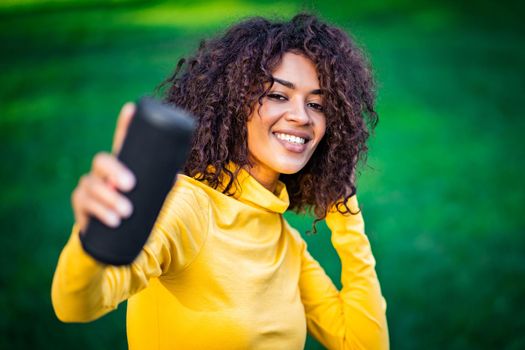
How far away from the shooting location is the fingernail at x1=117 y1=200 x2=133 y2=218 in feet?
2.58

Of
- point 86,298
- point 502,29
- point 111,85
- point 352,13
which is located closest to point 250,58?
point 86,298

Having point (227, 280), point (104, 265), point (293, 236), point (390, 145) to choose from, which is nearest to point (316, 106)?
point (293, 236)

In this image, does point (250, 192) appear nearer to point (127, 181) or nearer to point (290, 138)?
point (290, 138)

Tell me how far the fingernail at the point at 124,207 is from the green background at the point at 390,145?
2.04 meters

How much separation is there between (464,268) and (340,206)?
1.67m

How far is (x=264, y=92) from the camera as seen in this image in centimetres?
148

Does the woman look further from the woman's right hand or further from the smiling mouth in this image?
the woman's right hand

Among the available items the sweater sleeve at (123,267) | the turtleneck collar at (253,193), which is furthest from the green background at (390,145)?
the sweater sleeve at (123,267)

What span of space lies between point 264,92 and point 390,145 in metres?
2.32

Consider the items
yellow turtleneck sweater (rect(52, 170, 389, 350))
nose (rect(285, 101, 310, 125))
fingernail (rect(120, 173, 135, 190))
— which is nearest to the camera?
fingernail (rect(120, 173, 135, 190))

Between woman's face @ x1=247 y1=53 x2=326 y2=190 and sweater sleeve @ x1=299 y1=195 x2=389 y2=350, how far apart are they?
28 cm

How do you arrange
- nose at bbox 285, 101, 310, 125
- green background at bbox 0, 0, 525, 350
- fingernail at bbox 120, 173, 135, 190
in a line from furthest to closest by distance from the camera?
1. green background at bbox 0, 0, 525, 350
2. nose at bbox 285, 101, 310, 125
3. fingernail at bbox 120, 173, 135, 190

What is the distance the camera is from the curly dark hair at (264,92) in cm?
150

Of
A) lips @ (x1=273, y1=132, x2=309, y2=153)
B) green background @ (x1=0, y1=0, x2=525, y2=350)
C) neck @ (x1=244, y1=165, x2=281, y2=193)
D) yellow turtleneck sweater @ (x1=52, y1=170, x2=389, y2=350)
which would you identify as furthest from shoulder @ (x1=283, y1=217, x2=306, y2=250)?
green background @ (x1=0, y1=0, x2=525, y2=350)
